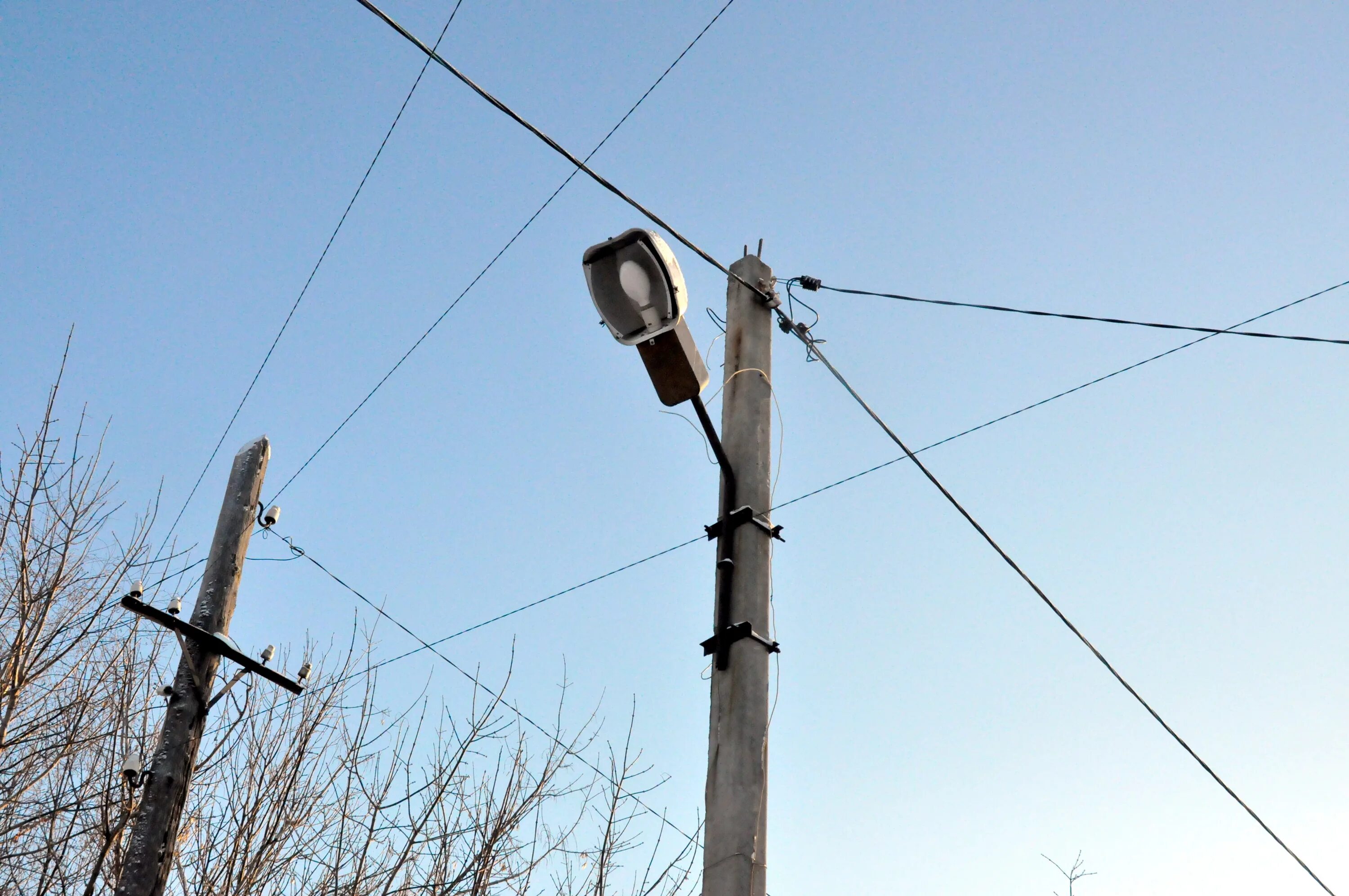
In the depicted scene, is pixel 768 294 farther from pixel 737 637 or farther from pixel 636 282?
pixel 737 637

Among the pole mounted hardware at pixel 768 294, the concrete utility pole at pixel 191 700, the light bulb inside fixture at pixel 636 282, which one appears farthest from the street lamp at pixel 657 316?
the concrete utility pole at pixel 191 700

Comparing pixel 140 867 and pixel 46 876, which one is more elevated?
pixel 46 876

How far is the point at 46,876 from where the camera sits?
8016mm

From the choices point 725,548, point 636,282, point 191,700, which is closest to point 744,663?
point 725,548

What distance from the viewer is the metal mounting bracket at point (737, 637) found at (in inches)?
144

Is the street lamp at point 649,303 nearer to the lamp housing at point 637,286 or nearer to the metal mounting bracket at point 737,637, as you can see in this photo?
the lamp housing at point 637,286

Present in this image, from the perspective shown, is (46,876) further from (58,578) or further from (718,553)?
(718,553)

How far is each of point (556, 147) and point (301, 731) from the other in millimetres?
5499

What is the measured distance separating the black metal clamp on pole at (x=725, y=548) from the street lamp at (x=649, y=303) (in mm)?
120

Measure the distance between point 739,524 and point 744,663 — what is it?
515mm

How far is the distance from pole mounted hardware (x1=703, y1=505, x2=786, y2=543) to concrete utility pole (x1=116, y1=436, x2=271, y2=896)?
3.43m

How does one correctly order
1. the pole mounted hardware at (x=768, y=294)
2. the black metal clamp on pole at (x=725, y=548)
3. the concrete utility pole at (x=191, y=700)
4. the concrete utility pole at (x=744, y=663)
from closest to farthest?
the concrete utility pole at (x=744, y=663)
the black metal clamp on pole at (x=725, y=548)
the pole mounted hardware at (x=768, y=294)
the concrete utility pole at (x=191, y=700)

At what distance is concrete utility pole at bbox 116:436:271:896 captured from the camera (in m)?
5.48

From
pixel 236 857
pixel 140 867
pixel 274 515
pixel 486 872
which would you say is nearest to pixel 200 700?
pixel 140 867
